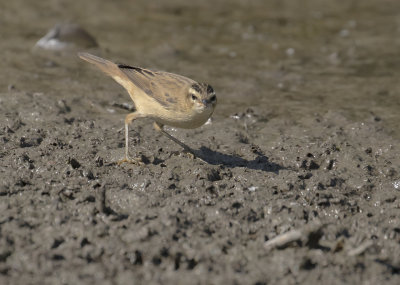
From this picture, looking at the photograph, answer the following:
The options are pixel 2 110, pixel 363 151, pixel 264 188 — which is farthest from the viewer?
pixel 2 110

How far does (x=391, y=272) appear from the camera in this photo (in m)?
5.11

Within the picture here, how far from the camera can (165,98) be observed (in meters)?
7.07

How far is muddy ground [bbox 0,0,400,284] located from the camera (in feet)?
16.8

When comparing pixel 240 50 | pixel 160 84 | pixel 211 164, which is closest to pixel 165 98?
pixel 160 84

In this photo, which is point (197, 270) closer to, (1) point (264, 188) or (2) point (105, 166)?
(1) point (264, 188)

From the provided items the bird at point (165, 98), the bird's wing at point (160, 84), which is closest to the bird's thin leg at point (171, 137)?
the bird at point (165, 98)

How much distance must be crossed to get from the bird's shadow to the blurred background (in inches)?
63.0

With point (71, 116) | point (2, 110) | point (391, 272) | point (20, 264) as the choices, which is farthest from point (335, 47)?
point (20, 264)

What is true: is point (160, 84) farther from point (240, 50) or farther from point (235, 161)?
point (240, 50)

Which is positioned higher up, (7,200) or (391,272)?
(7,200)

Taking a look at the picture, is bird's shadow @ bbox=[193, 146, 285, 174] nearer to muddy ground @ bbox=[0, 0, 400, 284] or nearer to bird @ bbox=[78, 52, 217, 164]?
muddy ground @ bbox=[0, 0, 400, 284]

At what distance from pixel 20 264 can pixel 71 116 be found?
3.81 metres

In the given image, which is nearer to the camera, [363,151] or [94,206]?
[94,206]

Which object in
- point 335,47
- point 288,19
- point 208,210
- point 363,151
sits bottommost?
point 208,210
